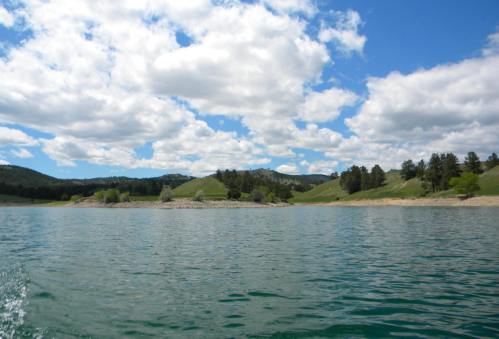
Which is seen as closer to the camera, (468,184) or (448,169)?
(468,184)

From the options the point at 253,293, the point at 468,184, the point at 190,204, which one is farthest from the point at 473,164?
the point at 253,293

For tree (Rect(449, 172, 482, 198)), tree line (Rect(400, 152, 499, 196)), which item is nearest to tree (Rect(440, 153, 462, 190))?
A: tree line (Rect(400, 152, 499, 196))

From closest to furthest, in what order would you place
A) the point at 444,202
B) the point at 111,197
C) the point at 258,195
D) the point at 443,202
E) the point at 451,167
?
the point at 444,202 < the point at 443,202 < the point at 451,167 < the point at 258,195 < the point at 111,197

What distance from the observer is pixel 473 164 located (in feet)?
573

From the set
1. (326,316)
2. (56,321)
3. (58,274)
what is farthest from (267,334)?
(58,274)

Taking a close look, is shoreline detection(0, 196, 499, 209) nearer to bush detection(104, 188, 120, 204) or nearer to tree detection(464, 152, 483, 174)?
bush detection(104, 188, 120, 204)

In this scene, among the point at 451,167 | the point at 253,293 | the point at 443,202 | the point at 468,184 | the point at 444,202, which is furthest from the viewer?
the point at 451,167

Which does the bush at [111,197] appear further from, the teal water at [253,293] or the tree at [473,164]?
the tree at [473,164]

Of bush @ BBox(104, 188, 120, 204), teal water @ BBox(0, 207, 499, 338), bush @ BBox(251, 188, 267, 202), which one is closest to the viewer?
teal water @ BBox(0, 207, 499, 338)

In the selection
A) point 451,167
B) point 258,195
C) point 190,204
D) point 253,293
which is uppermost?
point 451,167

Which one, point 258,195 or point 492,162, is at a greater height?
point 492,162

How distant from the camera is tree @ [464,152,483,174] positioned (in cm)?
17325

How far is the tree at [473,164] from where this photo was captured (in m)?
173

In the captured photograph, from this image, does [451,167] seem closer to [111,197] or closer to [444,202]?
[444,202]
